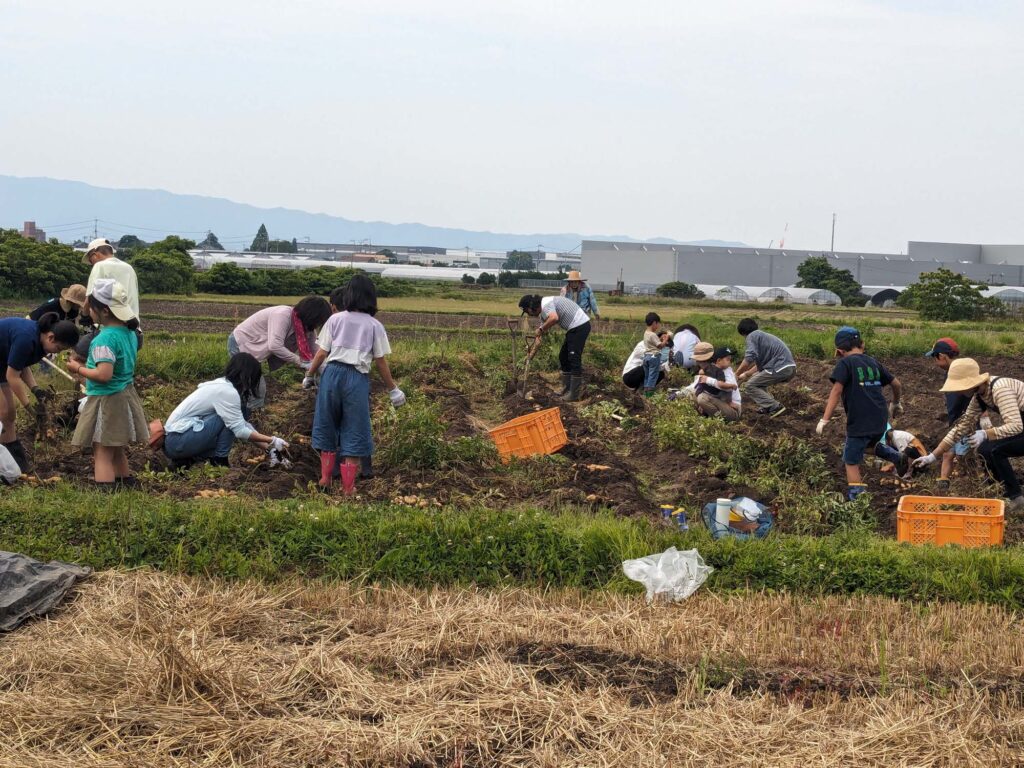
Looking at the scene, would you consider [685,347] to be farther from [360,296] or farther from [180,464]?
[180,464]

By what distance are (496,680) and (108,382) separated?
3959 mm

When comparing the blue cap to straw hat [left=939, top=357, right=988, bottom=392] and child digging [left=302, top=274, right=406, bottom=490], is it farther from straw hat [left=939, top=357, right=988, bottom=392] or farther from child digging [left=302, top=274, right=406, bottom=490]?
child digging [left=302, top=274, right=406, bottom=490]

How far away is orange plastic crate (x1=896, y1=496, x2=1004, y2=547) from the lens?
643 cm

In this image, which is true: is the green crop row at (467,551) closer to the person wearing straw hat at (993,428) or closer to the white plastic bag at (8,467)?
the white plastic bag at (8,467)

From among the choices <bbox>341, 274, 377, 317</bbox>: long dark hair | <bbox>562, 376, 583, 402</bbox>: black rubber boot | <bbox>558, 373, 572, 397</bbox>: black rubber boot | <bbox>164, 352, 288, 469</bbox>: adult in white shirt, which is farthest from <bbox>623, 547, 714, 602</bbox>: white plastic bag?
<bbox>558, 373, 572, 397</bbox>: black rubber boot

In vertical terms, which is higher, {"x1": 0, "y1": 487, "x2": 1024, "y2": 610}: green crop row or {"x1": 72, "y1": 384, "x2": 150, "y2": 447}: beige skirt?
{"x1": 72, "y1": 384, "x2": 150, "y2": 447}: beige skirt

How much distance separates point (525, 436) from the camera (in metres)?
8.82

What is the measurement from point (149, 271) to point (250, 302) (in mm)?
3808

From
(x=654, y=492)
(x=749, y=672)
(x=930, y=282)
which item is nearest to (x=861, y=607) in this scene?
(x=749, y=672)

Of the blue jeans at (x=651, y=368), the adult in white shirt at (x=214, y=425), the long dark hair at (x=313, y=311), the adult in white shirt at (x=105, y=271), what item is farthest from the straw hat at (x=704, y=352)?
the adult in white shirt at (x=105, y=271)

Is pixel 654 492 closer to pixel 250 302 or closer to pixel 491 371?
pixel 491 371

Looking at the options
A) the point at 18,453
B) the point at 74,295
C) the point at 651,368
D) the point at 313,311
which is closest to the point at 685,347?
the point at 651,368

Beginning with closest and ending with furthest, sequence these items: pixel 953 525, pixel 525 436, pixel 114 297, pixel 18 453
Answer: pixel 953 525
pixel 114 297
pixel 18 453
pixel 525 436

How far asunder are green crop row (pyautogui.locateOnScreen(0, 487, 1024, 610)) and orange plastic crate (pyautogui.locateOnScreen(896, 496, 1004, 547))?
22 cm
